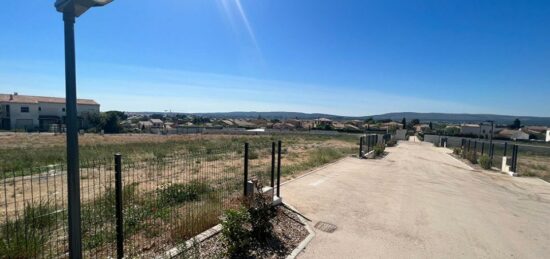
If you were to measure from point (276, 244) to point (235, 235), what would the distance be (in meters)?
0.92

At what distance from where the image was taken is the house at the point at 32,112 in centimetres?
5928

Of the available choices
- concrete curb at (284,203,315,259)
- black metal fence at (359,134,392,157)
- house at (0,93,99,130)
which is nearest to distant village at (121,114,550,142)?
house at (0,93,99,130)

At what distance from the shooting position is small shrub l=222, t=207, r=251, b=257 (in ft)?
14.8

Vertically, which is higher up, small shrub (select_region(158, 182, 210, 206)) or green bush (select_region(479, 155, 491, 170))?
small shrub (select_region(158, 182, 210, 206))

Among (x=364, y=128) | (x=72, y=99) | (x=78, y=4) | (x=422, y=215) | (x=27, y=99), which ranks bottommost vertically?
(x=364, y=128)

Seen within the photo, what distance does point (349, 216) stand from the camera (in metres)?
7.00

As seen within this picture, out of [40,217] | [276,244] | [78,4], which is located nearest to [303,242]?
[276,244]

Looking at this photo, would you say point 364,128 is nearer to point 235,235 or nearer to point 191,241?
point 235,235

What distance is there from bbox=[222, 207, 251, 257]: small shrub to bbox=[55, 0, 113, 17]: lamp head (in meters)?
3.48

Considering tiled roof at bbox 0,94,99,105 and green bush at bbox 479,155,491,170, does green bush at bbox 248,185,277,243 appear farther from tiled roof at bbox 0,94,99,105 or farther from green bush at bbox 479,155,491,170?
tiled roof at bbox 0,94,99,105

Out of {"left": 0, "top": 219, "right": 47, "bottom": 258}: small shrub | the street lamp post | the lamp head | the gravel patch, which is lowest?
the gravel patch

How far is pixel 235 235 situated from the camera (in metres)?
4.56

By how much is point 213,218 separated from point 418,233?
4389 millimetres

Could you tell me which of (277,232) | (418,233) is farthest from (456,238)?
(277,232)
